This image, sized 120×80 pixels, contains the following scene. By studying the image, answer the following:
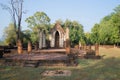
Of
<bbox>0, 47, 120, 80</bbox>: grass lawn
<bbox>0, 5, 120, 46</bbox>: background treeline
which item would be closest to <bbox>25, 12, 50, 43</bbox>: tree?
<bbox>0, 5, 120, 46</bbox>: background treeline

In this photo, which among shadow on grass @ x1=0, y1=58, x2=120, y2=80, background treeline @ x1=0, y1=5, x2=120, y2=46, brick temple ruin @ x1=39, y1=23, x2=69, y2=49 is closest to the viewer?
shadow on grass @ x1=0, y1=58, x2=120, y2=80

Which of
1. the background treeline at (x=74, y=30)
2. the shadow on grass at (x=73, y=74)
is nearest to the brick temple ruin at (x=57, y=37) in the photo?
the background treeline at (x=74, y=30)

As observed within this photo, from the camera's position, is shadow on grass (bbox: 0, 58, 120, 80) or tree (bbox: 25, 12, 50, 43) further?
tree (bbox: 25, 12, 50, 43)

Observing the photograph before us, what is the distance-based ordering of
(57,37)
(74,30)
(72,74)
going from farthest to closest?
(74,30) < (57,37) < (72,74)

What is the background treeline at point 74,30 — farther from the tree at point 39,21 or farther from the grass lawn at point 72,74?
the grass lawn at point 72,74

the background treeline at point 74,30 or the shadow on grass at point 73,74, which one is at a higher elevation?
the background treeline at point 74,30

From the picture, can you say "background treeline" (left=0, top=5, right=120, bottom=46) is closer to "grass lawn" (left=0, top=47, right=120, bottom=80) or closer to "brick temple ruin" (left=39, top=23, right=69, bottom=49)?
"brick temple ruin" (left=39, top=23, right=69, bottom=49)

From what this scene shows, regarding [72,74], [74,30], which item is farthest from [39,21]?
[72,74]

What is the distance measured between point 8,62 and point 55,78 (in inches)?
287

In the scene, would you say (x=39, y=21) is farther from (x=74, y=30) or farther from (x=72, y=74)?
(x=72, y=74)

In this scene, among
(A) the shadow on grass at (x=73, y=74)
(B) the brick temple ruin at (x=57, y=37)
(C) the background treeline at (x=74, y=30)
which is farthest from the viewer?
(C) the background treeline at (x=74, y=30)

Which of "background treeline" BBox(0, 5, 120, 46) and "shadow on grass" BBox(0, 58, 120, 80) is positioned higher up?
"background treeline" BBox(0, 5, 120, 46)

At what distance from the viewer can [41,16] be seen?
66.2 metres

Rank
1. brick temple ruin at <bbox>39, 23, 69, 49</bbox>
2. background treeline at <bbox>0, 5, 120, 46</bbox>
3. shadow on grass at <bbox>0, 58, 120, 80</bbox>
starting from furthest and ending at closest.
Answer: background treeline at <bbox>0, 5, 120, 46</bbox> → brick temple ruin at <bbox>39, 23, 69, 49</bbox> → shadow on grass at <bbox>0, 58, 120, 80</bbox>
